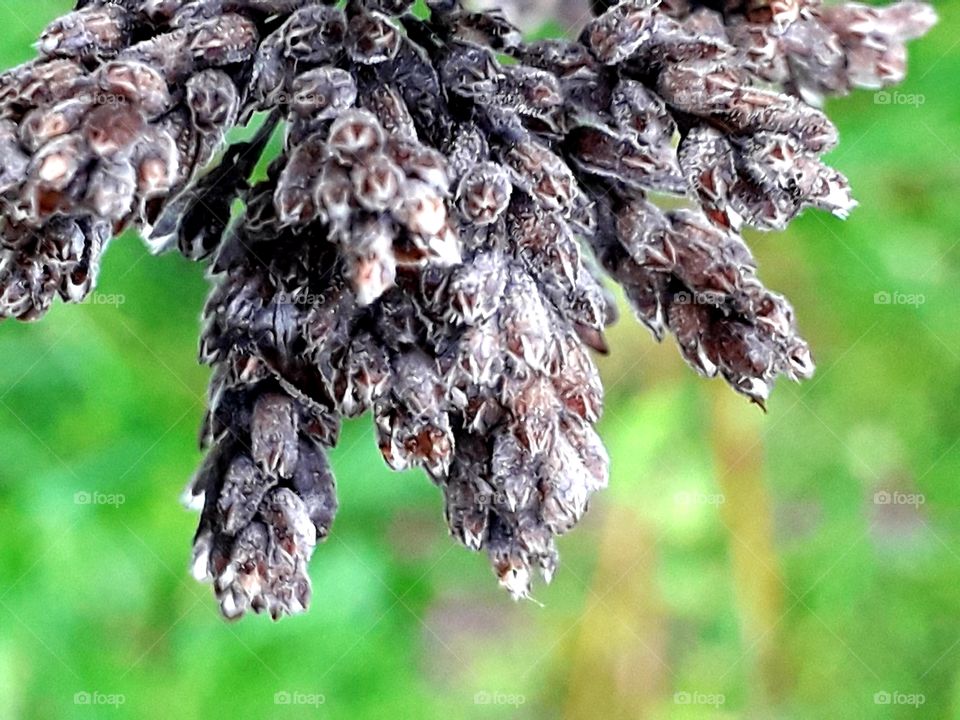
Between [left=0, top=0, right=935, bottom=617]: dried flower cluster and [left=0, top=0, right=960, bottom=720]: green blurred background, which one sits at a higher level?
[left=0, top=0, right=935, bottom=617]: dried flower cluster

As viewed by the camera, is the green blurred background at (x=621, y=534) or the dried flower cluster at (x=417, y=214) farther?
the green blurred background at (x=621, y=534)

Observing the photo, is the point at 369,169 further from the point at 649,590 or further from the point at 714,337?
the point at 649,590

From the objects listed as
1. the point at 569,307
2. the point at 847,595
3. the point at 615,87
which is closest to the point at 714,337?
the point at 569,307

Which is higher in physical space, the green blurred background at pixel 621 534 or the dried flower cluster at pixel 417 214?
the dried flower cluster at pixel 417 214

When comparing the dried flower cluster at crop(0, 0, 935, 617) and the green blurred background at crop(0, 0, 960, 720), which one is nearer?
the dried flower cluster at crop(0, 0, 935, 617)
